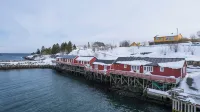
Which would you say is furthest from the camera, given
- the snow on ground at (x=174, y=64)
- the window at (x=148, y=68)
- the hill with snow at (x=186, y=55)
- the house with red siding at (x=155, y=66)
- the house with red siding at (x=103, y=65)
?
the house with red siding at (x=103, y=65)

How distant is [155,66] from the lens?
34312mm

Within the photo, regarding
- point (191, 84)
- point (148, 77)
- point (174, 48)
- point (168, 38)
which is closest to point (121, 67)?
point (148, 77)

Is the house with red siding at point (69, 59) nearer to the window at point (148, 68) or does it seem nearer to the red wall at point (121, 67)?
the red wall at point (121, 67)

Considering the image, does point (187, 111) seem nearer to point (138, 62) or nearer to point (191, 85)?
point (191, 85)

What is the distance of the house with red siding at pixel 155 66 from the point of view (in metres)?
31.6

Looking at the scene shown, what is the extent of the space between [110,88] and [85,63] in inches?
825

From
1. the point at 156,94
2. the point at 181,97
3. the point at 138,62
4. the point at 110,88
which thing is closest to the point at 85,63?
the point at 110,88

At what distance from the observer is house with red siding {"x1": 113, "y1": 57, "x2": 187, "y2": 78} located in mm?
31570

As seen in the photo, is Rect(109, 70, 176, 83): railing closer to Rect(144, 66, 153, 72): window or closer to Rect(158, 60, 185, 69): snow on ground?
Rect(144, 66, 153, 72): window

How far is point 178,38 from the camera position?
80625 millimetres

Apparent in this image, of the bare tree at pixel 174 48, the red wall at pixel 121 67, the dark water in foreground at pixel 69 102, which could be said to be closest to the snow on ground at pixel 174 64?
the red wall at pixel 121 67

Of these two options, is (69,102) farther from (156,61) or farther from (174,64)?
(174,64)

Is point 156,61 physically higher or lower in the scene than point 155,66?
higher

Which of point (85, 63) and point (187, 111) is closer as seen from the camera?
point (187, 111)
